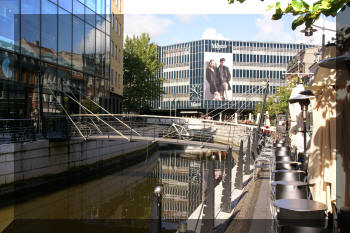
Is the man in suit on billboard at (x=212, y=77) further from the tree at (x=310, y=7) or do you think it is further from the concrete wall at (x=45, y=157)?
the tree at (x=310, y=7)

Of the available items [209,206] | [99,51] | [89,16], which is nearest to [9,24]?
[89,16]

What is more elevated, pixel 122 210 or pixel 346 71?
pixel 346 71

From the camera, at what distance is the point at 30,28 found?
19125 mm

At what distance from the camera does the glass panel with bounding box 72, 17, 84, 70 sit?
79.3ft

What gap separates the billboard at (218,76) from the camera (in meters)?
79.0

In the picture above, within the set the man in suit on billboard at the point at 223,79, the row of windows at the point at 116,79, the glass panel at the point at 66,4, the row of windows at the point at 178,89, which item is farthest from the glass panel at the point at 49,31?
the row of windows at the point at 178,89

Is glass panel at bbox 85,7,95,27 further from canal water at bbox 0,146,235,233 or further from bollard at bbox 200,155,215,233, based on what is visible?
bollard at bbox 200,155,215,233

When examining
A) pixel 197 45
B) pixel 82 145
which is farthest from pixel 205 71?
pixel 82 145

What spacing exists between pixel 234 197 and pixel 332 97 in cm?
444

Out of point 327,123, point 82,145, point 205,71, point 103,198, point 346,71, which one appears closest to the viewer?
point 346,71

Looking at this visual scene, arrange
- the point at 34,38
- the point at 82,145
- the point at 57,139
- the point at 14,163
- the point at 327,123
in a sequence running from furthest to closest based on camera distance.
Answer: the point at 82,145 → the point at 34,38 → the point at 57,139 → the point at 14,163 → the point at 327,123

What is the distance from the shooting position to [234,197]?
9.59 m

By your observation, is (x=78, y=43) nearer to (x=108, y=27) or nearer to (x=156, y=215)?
(x=108, y=27)

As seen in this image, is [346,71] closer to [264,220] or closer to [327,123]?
[327,123]
